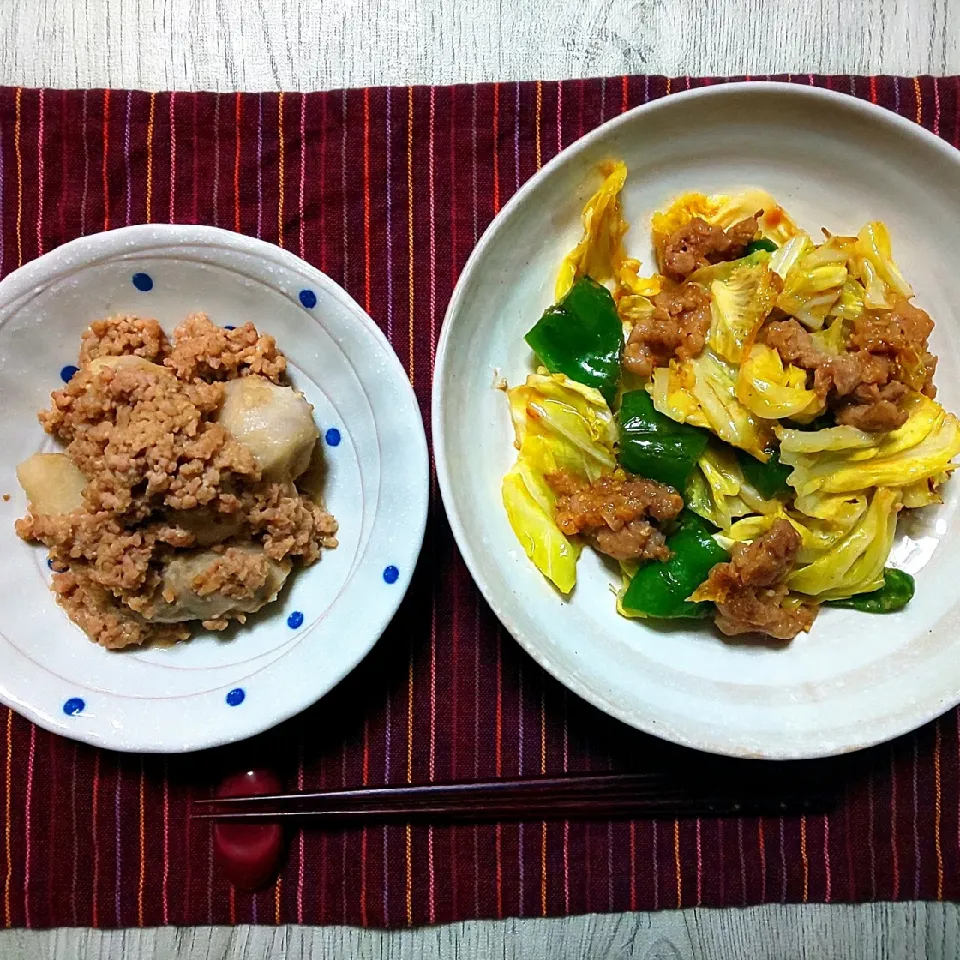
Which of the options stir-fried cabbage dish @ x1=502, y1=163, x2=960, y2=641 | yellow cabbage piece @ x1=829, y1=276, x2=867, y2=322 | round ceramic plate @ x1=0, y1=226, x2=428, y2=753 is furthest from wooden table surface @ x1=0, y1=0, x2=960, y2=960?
yellow cabbage piece @ x1=829, y1=276, x2=867, y2=322

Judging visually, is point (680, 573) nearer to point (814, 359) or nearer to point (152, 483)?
point (814, 359)

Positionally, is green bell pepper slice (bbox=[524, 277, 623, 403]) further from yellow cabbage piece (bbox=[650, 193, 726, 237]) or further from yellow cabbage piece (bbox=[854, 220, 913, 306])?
yellow cabbage piece (bbox=[854, 220, 913, 306])

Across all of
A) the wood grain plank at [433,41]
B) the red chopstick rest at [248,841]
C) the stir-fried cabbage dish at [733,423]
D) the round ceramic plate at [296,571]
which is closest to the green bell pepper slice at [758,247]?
the stir-fried cabbage dish at [733,423]

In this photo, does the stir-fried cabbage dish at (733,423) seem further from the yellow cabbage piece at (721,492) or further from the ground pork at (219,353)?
the ground pork at (219,353)

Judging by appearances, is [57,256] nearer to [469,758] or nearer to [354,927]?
[469,758]

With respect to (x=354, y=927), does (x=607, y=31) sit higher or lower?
higher

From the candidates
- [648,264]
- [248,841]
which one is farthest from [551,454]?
[248,841]

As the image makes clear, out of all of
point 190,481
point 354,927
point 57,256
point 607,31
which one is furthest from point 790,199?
point 354,927
